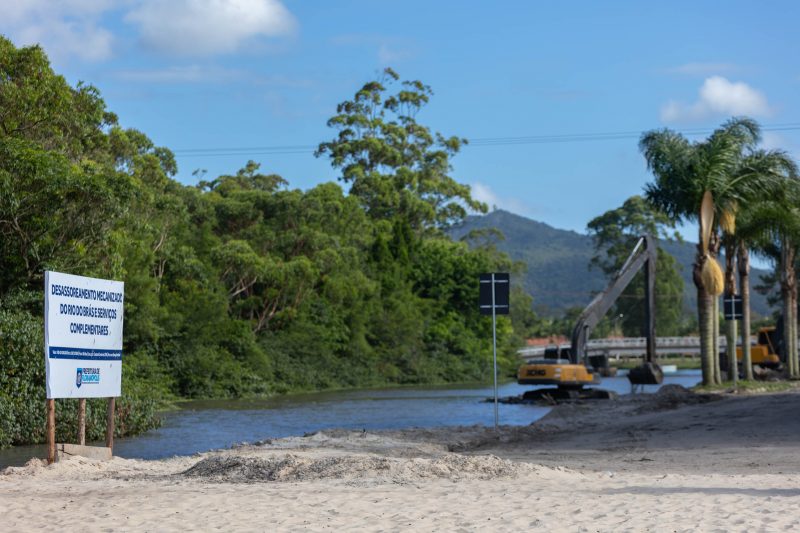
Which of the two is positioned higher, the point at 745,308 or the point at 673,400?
the point at 745,308

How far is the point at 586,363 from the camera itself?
45250 mm

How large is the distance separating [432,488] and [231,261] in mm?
43475

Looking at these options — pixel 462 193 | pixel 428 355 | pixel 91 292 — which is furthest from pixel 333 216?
pixel 91 292

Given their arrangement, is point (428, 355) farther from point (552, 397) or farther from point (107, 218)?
point (107, 218)

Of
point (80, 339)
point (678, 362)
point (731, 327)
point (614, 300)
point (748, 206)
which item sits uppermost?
point (748, 206)

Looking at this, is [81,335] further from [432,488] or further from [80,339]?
[432,488]

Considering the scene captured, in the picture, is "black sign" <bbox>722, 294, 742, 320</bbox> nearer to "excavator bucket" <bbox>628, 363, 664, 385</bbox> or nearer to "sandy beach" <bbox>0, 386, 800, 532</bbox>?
"excavator bucket" <bbox>628, 363, 664, 385</bbox>

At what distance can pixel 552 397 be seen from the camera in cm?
4006

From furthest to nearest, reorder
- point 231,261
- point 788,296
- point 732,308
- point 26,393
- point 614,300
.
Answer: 1. point 231,261
2. point 614,300
3. point 788,296
4. point 732,308
5. point 26,393

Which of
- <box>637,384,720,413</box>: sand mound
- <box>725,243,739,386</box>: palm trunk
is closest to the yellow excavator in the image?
<box>725,243,739,386</box>: palm trunk

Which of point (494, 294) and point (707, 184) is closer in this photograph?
point (494, 294)

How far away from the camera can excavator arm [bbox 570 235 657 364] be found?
4300cm

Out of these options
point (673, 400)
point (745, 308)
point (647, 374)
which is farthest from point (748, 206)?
point (647, 374)

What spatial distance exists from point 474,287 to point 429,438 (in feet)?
188
